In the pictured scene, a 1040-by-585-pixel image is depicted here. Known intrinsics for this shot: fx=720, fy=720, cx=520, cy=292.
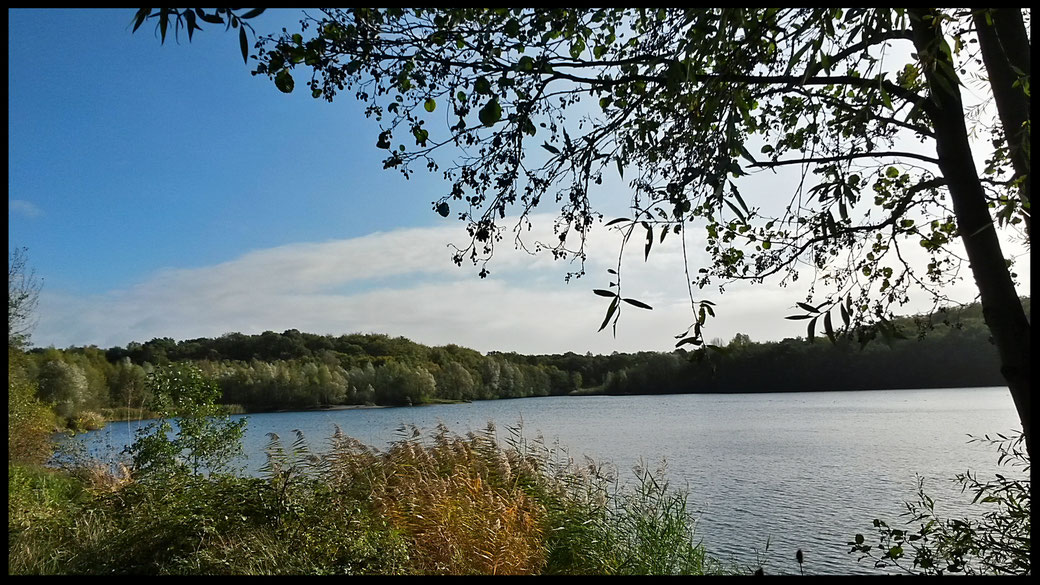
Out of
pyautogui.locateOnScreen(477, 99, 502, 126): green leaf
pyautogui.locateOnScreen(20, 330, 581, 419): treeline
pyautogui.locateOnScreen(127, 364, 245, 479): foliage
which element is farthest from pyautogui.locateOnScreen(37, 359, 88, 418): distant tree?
pyautogui.locateOnScreen(477, 99, 502, 126): green leaf

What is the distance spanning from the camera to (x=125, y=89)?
16.1 ft

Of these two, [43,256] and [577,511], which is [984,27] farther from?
[43,256]

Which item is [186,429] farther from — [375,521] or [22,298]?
[22,298]

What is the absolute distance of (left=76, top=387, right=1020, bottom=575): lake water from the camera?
8.21 meters

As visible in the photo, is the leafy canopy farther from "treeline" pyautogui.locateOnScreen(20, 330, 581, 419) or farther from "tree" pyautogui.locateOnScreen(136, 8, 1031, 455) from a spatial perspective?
"treeline" pyautogui.locateOnScreen(20, 330, 581, 419)

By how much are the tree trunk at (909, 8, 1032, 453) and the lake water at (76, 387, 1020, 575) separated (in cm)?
111

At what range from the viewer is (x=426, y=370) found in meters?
19.6

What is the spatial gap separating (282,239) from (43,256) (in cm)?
573

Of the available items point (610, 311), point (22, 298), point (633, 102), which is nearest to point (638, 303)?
point (610, 311)

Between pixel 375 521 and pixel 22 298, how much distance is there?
8.96m

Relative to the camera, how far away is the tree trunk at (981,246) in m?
2.09

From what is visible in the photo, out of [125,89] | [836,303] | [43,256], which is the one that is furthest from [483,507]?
[43,256]

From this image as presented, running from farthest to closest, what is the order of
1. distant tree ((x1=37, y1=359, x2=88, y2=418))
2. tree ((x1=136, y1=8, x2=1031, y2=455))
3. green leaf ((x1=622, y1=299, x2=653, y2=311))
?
1. distant tree ((x1=37, y1=359, x2=88, y2=418))
2. tree ((x1=136, y1=8, x2=1031, y2=455))
3. green leaf ((x1=622, y1=299, x2=653, y2=311))

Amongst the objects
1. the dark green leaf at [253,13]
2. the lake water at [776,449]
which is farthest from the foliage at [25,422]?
the dark green leaf at [253,13]
